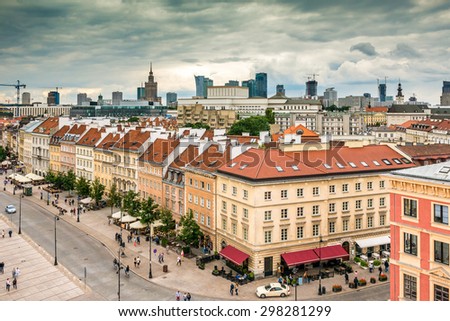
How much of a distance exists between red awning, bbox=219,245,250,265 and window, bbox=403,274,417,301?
12341 millimetres

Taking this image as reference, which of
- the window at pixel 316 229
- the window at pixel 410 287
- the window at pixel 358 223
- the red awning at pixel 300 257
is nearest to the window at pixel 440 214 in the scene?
the window at pixel 410 287

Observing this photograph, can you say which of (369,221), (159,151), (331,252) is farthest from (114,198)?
(369,221)

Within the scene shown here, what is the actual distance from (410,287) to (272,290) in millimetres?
9029

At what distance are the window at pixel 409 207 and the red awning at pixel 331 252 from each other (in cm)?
1196

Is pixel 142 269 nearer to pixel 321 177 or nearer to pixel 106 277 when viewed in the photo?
pixel 106 277

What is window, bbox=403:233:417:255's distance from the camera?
19.9 metres

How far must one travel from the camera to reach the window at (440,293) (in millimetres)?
18750

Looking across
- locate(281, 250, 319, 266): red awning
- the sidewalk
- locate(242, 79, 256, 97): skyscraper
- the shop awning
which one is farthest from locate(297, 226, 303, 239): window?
locate(242, 79, 256, 97): skyscraper

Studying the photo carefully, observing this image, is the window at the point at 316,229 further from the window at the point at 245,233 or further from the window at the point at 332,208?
the window at the point at 245,233

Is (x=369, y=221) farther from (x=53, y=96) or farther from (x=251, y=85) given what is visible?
(x=251, y=85)

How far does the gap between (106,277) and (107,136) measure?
31053 mm

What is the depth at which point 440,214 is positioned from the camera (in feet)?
61.7

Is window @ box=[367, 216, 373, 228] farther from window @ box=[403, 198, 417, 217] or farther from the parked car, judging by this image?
the parked car

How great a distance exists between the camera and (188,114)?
483ft
